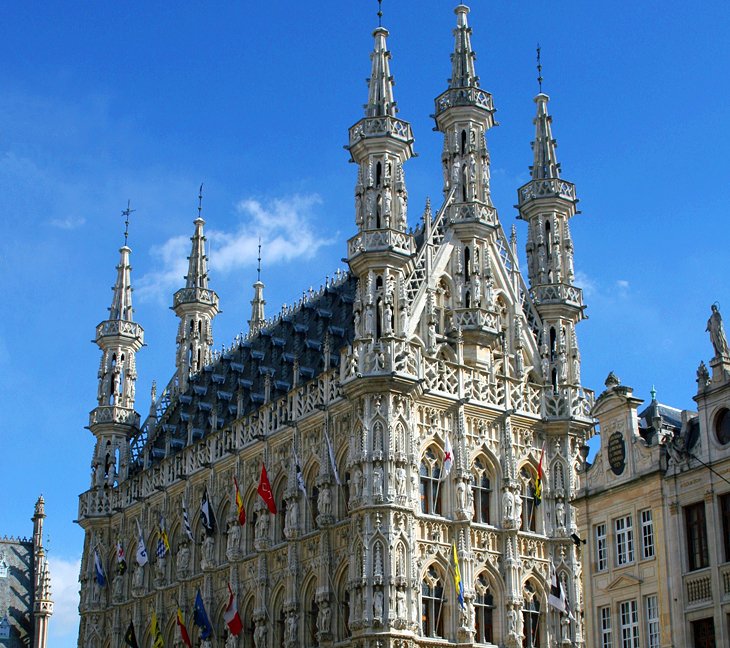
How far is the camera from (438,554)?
48.3 meters

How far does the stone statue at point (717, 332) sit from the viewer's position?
38.3 metres

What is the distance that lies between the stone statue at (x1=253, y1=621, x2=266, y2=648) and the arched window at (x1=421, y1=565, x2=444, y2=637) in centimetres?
754

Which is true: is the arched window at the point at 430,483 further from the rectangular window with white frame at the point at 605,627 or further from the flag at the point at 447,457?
the rectangular window with white frame at the point at 605,627

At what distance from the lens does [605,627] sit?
132ft

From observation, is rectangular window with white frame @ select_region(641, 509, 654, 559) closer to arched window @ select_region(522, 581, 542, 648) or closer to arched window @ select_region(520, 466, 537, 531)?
arched window @ select_region(522, 581, 542, 648)

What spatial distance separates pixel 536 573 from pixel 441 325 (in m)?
9.73

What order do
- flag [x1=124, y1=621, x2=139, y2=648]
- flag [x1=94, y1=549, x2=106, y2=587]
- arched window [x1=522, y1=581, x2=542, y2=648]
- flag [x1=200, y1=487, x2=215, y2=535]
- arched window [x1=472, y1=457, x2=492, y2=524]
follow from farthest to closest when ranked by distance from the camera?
flag [x1=94, y1=549, x2=106, y2=587] → flag [x1=124, y1=621, x2=139, y2=648] → flag [x1=200, y1=487, x2=215, y2=535] → arched window [x1=472, y1=457, x2=492, y2=524] → arched window [x1=522, y1=581, x2=542, y2=648]

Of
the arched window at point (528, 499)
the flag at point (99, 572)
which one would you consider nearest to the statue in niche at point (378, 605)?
the arched window at point (528, 499)

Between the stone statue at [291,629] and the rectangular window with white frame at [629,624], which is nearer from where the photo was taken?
the rectangular window with white frame at [629,624]

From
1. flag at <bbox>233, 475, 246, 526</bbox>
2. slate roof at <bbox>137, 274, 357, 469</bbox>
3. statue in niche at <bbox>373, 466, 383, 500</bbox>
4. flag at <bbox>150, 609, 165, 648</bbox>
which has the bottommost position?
flag at <bbox>150, 609, 165, 648</bbox>

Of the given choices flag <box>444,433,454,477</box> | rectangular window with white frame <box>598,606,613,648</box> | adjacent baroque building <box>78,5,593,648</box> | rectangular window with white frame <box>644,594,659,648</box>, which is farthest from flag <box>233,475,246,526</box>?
rectangular window with white frame <box>644,594,659,648</box>

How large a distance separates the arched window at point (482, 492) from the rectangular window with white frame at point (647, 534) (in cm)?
1156

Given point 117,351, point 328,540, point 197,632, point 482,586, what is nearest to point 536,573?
point 482,586

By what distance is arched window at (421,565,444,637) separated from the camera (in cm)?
4744
